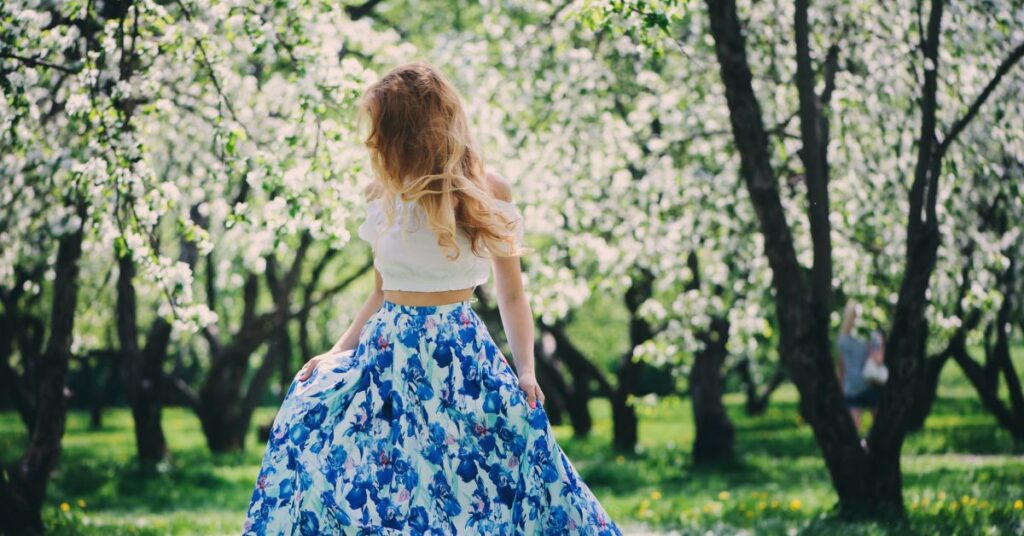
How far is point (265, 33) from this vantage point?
5812 mm

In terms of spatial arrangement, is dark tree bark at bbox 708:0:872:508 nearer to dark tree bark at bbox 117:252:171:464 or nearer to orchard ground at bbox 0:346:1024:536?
orchard ground at bbox 0:346:1024:536

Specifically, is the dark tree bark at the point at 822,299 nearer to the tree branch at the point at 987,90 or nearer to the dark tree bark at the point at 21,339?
the tree branch at the point at 987,90

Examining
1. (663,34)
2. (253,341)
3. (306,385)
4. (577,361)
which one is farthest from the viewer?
(577,361)

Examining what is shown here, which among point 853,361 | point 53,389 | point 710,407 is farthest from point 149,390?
point 853,361

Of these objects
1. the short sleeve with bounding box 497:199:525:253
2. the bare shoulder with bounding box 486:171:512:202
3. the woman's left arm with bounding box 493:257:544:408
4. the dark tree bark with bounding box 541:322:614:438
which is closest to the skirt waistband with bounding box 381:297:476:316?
the woman's left arm with bounding box 493:257:544:408

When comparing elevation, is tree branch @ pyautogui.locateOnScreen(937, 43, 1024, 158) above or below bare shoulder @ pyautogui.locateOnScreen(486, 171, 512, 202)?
above

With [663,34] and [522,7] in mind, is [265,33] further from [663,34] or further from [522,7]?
[522,7]

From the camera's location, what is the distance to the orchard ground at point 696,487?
24.1 feet

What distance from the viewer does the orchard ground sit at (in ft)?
24.1

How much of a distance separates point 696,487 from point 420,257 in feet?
27.5

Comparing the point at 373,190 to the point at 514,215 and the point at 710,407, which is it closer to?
the point at 514,215


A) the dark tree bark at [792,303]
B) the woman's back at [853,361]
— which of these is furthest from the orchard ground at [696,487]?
the woman's back at [853,361]

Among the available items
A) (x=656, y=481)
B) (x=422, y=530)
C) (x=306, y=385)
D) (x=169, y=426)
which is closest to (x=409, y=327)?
(x=306, y=385)

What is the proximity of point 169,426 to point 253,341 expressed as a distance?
63.1 ft
